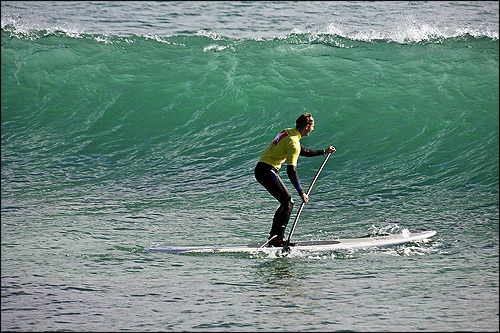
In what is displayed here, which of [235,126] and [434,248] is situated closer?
[434,248]

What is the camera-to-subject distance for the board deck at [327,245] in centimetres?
780

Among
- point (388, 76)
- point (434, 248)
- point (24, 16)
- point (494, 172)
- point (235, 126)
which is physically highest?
point (24, 16)

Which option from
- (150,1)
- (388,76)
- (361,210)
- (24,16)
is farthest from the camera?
(150,1)

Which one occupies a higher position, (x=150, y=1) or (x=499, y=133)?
(x=150, y=1)

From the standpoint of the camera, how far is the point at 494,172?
11.4 m

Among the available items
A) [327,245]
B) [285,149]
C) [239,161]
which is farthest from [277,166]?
[239,161]

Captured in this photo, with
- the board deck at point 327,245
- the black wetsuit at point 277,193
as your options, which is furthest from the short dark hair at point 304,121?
the board deck at point 327,245

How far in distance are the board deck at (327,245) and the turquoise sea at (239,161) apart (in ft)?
0.40

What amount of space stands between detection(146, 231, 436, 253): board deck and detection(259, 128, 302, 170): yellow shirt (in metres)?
0.90

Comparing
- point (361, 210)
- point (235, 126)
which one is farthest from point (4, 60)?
point (361, 210)

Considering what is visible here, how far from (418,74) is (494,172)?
4.42 meters

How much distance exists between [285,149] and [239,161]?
3.93 metres

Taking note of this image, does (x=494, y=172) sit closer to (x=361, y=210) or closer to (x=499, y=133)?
(x=499, y=133)

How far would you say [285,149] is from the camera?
7891mm
